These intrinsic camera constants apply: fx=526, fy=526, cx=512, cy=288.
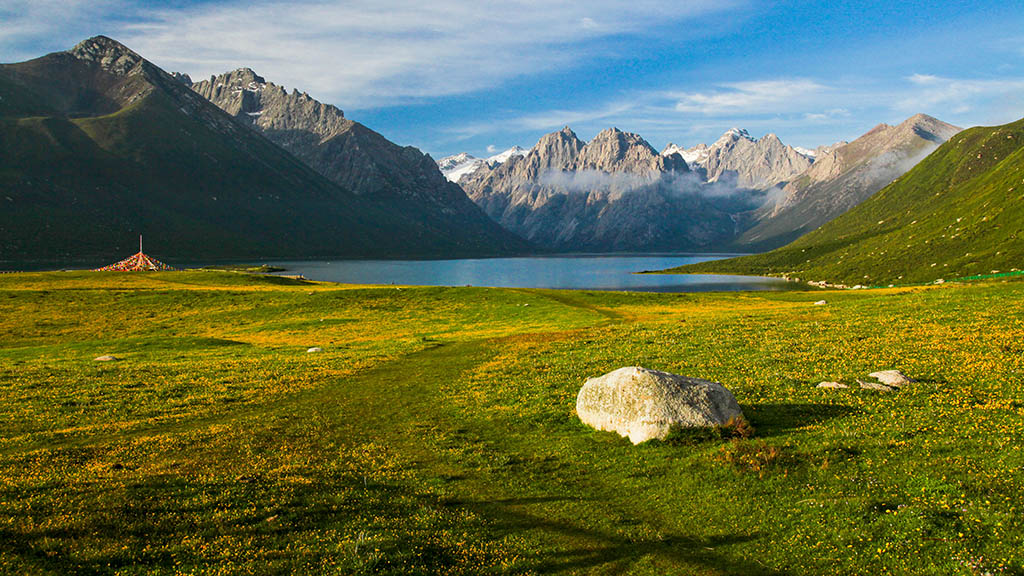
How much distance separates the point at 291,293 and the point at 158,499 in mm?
77606

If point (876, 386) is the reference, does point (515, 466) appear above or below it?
below

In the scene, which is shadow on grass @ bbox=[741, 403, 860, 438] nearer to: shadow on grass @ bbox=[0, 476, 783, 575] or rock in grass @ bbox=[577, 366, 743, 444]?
rock in grass @ bbox=[577, 366, 743, 444]

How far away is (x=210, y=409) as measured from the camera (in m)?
26.0

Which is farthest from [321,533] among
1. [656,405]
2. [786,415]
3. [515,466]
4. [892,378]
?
[892,378]

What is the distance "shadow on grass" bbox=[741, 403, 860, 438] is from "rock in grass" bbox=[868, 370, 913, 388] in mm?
3864

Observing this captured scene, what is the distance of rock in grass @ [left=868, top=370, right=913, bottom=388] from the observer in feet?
76.2

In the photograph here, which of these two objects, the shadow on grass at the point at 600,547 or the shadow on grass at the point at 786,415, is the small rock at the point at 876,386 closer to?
the shadow on grass at the point at 786,415

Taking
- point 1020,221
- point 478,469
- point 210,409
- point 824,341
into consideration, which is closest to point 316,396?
point 210,409

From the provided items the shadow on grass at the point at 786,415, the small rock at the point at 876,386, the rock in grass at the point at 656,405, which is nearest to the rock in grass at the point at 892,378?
the small rock at the point at 876,386

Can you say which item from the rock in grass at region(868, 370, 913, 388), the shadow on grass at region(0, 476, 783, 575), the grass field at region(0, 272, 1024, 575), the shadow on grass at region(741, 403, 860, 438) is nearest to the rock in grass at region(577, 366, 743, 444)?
the grass field at region(0, 272, 1024, 575)

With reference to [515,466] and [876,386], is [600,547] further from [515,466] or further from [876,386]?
[876,386]

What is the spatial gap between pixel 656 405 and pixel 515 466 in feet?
19.0

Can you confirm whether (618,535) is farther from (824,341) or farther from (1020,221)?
(1020,221)

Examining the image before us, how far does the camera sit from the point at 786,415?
20938mm
